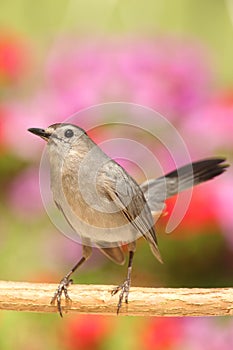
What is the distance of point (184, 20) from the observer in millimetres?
1996

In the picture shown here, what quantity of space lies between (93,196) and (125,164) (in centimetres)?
57

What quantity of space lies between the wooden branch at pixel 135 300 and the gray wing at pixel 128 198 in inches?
2.0

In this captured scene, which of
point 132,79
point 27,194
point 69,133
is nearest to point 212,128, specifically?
point 132,79

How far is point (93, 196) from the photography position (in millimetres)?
685

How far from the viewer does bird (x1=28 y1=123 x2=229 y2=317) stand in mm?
617

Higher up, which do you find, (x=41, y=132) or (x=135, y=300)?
(x=41, y=132)

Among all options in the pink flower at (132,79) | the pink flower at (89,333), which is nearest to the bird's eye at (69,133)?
the pink flower at (89,333)

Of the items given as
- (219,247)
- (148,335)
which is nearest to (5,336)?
(148,335)

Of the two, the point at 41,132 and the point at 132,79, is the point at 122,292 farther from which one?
the point at 132,79

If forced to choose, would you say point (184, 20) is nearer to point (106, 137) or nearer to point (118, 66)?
point (118, 66)

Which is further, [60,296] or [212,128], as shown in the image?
[212,128]

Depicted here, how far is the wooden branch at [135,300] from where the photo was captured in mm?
653

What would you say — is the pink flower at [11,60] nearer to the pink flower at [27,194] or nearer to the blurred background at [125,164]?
the blurred background at [125,164]

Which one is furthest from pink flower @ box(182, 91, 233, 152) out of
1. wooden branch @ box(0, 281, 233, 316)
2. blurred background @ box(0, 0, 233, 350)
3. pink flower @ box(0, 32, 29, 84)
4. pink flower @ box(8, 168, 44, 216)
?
wooden branch @ box(0, 281, 233, 316)
